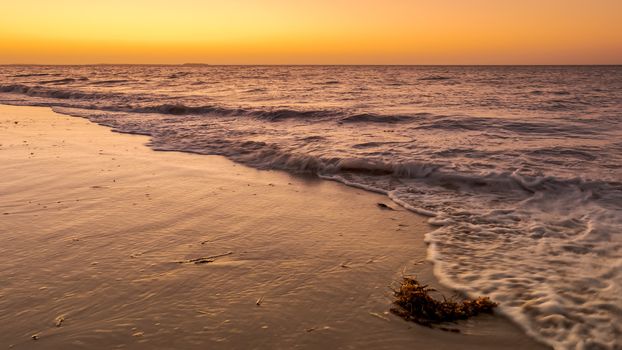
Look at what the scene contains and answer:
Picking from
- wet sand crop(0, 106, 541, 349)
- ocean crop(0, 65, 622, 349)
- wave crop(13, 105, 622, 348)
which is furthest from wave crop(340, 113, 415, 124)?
wet sand crop(0, 106, 541, 349)

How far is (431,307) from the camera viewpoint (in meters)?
3.24

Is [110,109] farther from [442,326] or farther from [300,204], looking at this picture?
[442,326]

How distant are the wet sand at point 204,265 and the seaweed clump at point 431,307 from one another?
Result: 80 mm

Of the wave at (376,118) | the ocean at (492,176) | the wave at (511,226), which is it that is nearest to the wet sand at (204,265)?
the wave at (511,226)

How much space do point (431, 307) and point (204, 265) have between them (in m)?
1.85

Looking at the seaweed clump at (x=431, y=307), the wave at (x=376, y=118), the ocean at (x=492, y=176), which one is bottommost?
the seaweed clump at (x=431, y=307)

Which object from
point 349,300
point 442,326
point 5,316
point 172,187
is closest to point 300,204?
point 172,187

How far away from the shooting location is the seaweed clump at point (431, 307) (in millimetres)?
3172

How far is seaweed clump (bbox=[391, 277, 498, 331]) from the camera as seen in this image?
317cm

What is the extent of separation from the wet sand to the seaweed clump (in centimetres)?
8

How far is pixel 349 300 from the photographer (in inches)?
132

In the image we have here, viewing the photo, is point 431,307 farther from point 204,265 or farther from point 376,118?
point 376,118

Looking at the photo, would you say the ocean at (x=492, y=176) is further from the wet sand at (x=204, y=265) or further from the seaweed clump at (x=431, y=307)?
the wet sand at (x=204, y=265)

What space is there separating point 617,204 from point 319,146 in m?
5.59
